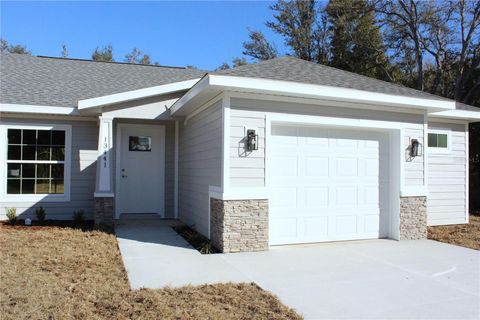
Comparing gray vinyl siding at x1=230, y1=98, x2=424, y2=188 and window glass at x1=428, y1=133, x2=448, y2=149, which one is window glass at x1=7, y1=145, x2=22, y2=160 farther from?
window glass at x1=428, y1=133, x2=448, y2=149

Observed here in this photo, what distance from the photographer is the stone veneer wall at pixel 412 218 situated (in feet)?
26.8

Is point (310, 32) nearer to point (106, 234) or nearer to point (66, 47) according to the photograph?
point (66, 47)

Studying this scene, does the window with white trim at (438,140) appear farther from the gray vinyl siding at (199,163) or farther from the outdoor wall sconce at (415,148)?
the gray vinyl siding at (199,163)

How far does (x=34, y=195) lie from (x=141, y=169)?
262 cm

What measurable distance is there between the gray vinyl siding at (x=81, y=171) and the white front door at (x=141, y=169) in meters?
0.67

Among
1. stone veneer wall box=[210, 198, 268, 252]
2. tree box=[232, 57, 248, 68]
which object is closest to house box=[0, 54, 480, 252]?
stone veneer wall box=[210, 198, 268, 252]

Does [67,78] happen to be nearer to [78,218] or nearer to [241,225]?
[78,218]

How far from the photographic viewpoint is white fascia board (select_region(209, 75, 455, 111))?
255 inches

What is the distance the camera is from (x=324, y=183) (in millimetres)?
7703

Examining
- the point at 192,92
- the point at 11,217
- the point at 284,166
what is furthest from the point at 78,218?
the point at 284,166

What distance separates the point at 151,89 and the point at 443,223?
814cm

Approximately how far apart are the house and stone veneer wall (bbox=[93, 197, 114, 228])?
1.1 inches

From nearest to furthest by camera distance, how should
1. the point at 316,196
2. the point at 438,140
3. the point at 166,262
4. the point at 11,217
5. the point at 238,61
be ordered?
the point at 166,262, the point at 316,196, the point at 11,217, the point at 438,140, the point at 238,61

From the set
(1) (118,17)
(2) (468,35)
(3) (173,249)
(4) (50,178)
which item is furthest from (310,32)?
(3) (173,249)
